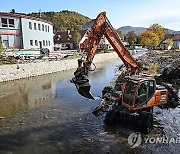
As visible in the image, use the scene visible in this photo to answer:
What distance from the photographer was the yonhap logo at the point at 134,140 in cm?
959

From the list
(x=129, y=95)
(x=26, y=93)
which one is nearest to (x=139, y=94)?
(x=129, y=95)

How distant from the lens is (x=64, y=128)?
11.5m

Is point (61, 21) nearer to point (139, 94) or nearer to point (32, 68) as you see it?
point (32, 68)

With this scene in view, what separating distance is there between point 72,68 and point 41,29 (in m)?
11.2

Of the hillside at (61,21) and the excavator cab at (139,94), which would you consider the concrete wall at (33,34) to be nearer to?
the excavator cab at (139,94)

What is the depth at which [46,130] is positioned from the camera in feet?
36.8

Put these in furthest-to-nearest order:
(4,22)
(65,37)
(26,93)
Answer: (65,37)
(4,22)
(26,93)

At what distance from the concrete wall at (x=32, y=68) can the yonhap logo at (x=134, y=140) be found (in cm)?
1656

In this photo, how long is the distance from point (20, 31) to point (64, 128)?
93.0ft

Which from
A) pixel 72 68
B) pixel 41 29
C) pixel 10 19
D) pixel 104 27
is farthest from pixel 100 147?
pixel 41 29

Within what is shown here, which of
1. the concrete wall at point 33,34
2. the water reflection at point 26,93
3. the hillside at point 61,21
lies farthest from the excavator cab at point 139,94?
the hillside at point 61,21

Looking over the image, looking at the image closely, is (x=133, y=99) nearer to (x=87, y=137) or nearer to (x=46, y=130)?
(x=87, y=137)

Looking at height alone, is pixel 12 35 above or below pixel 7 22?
below

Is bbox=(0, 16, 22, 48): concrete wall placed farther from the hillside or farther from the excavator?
the hillside
